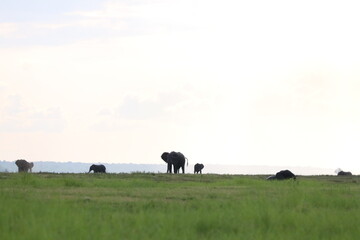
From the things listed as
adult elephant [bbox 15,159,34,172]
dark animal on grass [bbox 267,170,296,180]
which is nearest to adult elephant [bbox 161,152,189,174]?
adult elephant [bbox 15,159,34,172]

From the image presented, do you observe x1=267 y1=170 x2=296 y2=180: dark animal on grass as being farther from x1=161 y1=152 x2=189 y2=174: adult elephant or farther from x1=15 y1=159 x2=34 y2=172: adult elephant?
x1=15 y1=159 x2=34 y2=172: adult elephant

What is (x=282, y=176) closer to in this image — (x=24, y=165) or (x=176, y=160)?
(x=176, y=160)

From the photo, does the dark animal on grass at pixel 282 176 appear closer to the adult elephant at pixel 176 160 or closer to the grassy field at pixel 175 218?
the grassy field at pixel 175 218

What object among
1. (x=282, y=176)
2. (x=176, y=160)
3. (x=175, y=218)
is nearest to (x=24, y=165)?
(x=176, y=160)

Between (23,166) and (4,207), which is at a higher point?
(23,166)

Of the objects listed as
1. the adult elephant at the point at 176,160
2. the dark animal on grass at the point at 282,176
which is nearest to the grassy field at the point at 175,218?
the dark animal on grass at the point at 282,176

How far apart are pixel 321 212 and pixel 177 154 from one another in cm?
3671

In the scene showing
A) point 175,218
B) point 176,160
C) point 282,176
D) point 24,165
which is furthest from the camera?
point 24,165

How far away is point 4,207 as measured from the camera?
48.3 feet

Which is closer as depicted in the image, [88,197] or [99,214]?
[99,214]

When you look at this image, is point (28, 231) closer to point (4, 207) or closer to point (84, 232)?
point (84, 232)

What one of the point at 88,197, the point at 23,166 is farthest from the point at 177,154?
the point at 88,197

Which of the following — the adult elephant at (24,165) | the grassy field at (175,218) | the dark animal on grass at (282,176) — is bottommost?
the grassy field at (175,218)

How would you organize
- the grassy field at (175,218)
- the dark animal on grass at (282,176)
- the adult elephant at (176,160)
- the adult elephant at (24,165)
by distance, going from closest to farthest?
the grassy field at (175,218) → the dark animal on grass at (282,176) → the adult elephant at (176,160) → the adult elephant at (24,165)
